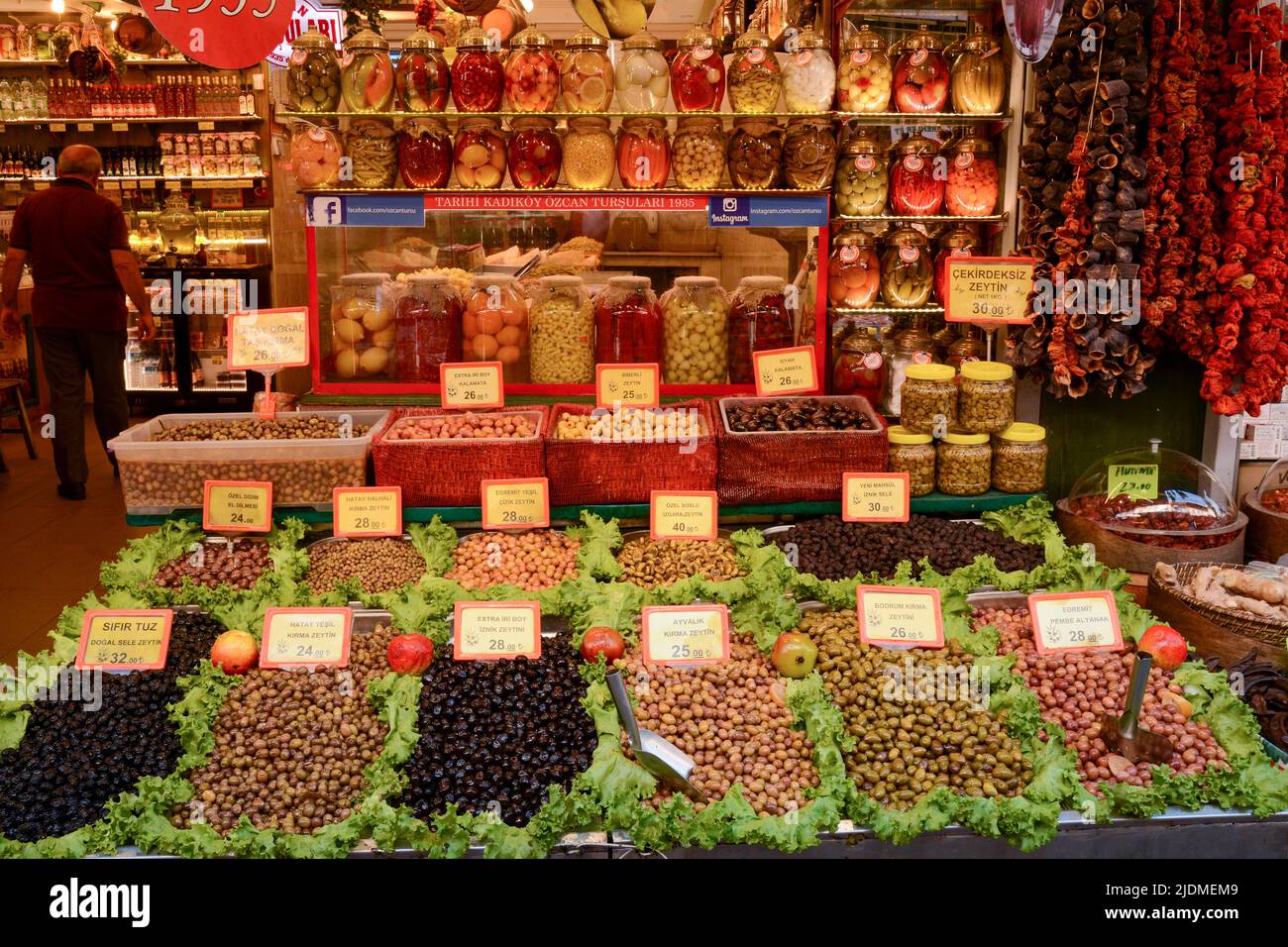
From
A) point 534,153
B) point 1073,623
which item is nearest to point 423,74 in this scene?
point 534,153

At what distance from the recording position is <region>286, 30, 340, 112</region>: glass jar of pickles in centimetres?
392

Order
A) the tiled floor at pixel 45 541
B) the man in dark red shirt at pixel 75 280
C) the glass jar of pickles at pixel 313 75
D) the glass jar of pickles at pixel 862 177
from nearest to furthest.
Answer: the glass jar of pickles at pixel 313 75, the glass jar of pickles at pixel 862 177, the tiled floor at pixel 45 541, the man in dark red shirt at pixel 75 280

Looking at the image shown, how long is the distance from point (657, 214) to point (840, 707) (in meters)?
2.13

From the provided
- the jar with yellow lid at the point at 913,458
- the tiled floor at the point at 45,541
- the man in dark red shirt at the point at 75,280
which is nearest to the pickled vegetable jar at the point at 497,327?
the jar with yellow lid at the point at 913,458

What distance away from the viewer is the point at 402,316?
409 cm

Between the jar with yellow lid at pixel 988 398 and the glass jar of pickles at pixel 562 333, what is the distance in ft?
4.46

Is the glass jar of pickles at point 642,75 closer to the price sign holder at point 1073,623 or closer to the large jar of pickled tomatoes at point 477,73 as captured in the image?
the large jar of pickled tomatoes at point 477,73

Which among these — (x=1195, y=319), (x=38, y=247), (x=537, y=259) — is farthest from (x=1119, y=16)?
(x=38, y=247)

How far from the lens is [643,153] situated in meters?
4.02

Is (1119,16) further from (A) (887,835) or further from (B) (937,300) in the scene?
(A) (887,835)

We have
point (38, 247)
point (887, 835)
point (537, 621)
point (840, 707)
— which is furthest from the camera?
point (38, 247)

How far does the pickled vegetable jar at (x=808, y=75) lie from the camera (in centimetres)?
392

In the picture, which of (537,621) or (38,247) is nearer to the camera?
(537,621)

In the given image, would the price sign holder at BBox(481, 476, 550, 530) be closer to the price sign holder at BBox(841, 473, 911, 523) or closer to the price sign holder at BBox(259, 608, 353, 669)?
the price sign holder at BBox(259, 608, 353, 669)
